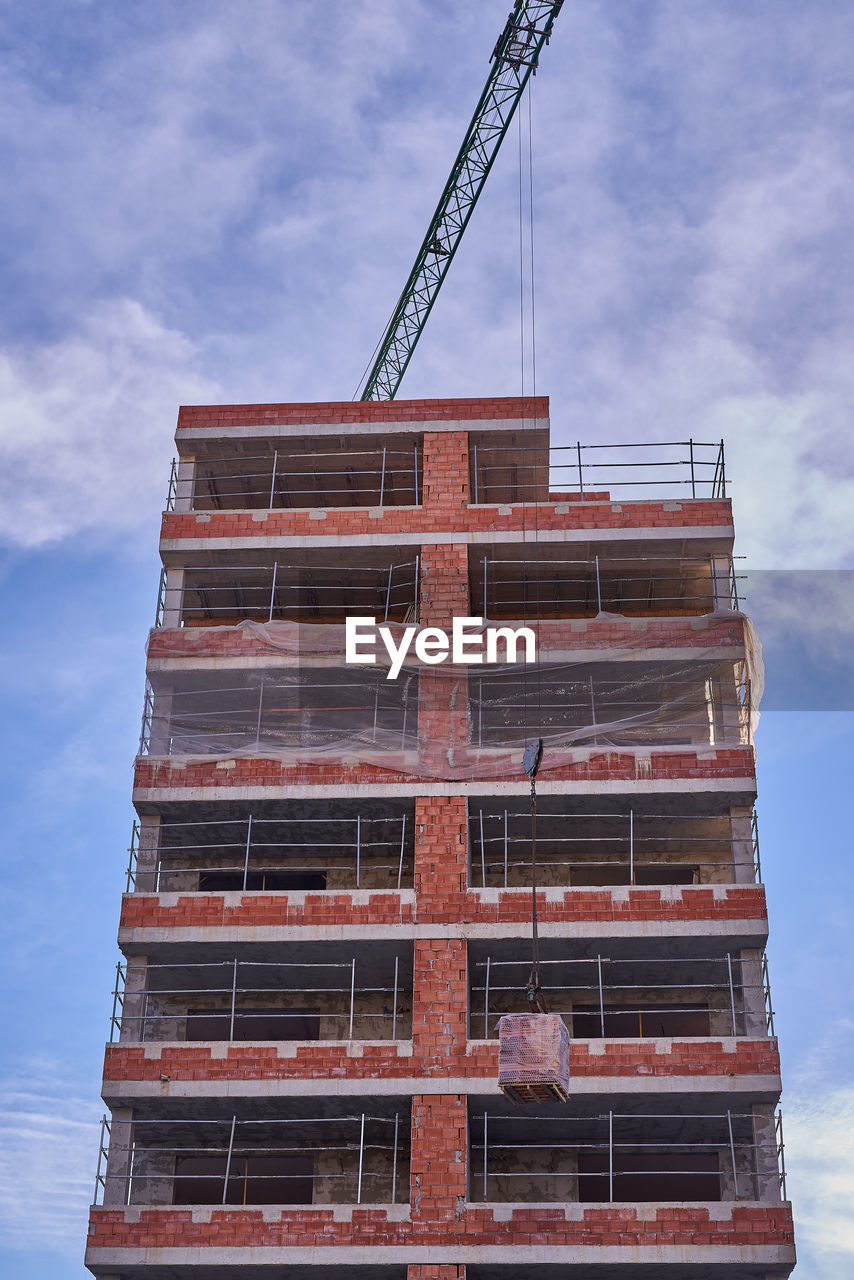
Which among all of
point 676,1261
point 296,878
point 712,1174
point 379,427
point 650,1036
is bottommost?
point 676,1261

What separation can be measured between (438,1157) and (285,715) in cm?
986

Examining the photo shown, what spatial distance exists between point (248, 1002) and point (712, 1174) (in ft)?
32.2

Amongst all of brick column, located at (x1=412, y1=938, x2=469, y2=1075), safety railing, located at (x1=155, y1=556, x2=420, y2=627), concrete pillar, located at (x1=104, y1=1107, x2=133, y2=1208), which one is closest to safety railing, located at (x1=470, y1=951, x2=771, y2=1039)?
brick column, located at (x1=412, y1=938, x2=469, y2=1075)

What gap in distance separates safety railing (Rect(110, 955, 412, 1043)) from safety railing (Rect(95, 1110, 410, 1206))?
6.58 feet

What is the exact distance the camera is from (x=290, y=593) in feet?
124

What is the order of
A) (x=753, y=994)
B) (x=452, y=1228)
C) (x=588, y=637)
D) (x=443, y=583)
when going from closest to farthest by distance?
(x=452, y=1228) → (x=753, y=994) → (x=588, y=637) → (x=443, y=583)

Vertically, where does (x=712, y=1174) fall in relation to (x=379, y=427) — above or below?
below

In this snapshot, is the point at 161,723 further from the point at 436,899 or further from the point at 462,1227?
the point at 462,1227

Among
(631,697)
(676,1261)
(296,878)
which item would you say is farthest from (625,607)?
(676,1261)

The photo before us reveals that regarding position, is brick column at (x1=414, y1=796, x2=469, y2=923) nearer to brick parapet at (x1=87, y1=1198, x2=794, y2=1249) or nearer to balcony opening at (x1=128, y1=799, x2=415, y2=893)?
balcony opening at (x1=128, y1=799, x2=415, y2=893)

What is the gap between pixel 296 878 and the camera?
34.0m

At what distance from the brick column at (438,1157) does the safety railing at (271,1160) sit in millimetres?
1364

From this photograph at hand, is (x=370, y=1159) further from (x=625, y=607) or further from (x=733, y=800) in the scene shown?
(x=625, y=607)

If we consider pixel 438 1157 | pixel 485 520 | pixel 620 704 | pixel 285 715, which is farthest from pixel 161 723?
pixel 438 1157
